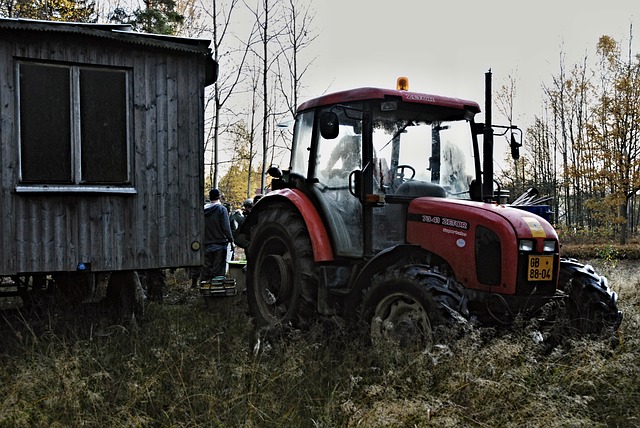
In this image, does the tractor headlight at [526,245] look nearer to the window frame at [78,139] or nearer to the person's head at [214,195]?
the window frame at [78,139]

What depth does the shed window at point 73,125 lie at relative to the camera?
5695mm

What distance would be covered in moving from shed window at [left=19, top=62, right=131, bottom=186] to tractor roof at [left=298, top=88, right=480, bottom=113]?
2.05 meters

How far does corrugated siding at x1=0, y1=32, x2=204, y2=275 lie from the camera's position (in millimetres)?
5594

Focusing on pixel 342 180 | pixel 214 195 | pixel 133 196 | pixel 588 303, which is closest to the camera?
pixel 588 303

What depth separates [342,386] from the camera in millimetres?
4156

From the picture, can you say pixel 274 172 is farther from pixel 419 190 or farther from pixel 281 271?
pixel 419 190

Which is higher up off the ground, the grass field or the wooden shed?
the wooden shed

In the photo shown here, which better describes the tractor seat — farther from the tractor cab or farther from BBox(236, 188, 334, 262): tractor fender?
BBox(236, 188, 334, 262): tractor fender

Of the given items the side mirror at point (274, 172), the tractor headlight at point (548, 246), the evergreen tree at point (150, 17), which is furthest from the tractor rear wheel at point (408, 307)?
the evergreen tree at point (150, 17)

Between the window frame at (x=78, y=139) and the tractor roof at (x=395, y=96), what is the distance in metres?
1.95

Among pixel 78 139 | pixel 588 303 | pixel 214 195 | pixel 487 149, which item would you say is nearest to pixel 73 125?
pixel 78 139

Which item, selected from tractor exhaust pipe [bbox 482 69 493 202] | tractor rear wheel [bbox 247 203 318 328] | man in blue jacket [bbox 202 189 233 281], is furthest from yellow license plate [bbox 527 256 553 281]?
man in blue jacket [bbox 202 189 233 281]

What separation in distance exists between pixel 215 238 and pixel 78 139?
3784 millimetres

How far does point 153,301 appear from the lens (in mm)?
8492
